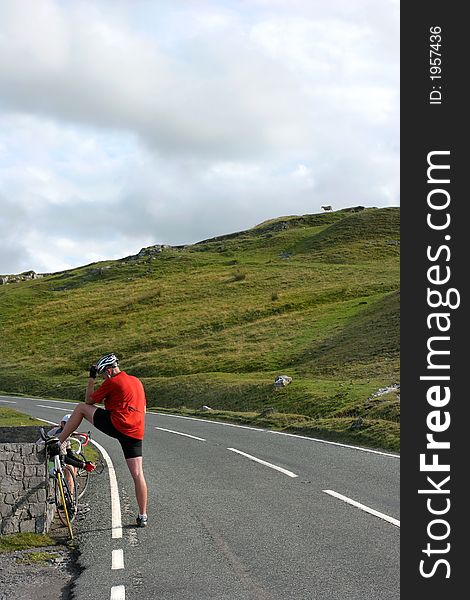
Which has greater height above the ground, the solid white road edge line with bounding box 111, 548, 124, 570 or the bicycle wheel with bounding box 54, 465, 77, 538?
the bicycle wheel with bounding box 54, 465, 77, 538

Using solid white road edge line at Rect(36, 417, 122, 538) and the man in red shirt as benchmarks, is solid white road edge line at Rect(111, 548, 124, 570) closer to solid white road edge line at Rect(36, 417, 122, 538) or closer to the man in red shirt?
solid white road edge line at Rect(36, 417, 122, 538)

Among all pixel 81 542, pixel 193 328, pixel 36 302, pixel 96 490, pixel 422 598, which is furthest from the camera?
pixel 36 302

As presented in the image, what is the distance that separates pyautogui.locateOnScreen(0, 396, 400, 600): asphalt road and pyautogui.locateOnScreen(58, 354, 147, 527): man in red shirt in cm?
87

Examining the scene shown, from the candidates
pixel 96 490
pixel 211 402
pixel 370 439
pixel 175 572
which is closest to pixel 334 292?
pixel 211 402

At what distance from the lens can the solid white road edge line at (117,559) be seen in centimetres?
777

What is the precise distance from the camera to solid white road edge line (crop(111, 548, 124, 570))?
7.77 metres

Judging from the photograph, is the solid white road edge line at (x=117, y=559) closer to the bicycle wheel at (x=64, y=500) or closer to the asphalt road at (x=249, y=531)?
the asphalt road at (x=249, y=531)

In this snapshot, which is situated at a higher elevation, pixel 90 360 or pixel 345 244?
pixel 345 244

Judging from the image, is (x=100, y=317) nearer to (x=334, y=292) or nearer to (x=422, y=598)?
(x=334, y=292)

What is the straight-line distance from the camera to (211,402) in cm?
3684

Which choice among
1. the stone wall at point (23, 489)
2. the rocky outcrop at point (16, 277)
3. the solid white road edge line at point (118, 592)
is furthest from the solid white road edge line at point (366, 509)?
the rocky outcrop at point (16, 277)

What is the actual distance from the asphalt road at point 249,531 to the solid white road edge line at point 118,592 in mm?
19

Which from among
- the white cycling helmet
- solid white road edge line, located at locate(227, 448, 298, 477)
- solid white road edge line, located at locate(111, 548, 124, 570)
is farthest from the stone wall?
solid white road edge line, located at locate(227, 448, 298, 477)

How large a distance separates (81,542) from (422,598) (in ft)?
14.3
